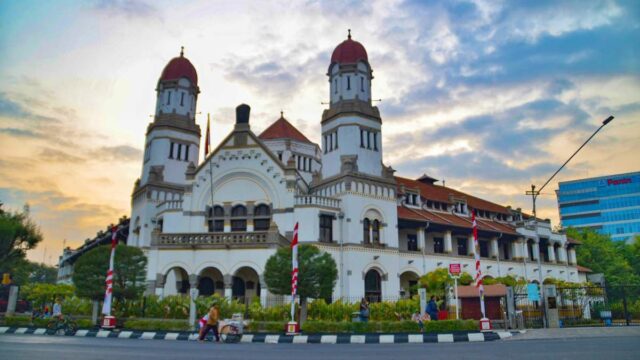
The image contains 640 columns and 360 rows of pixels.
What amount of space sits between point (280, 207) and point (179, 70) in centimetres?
1777

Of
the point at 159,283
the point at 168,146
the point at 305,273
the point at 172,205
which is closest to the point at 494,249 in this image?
the point at 305,273

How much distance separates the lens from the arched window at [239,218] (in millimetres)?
36844

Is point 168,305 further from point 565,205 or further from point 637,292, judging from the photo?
point 565,205

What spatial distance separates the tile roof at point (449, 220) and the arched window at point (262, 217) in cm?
1115

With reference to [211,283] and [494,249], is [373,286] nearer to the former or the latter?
[211,283]

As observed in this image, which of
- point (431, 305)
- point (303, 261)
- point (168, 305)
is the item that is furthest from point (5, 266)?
point (431, 305)

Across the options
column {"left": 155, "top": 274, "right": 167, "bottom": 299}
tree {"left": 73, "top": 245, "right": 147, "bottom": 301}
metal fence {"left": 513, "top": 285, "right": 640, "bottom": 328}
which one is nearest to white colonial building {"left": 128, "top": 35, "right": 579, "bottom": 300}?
column {"left": 155, "top": 274, "right": 167, "bottom": 299}

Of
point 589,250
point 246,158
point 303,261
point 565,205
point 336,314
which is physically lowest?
point 336,314

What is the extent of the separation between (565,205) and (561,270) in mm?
75039

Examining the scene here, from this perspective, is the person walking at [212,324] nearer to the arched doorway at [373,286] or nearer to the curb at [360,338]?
the curb at [360,338]

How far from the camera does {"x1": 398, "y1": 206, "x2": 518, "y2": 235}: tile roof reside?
4134cm

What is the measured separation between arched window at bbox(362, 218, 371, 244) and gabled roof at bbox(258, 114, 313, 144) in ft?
47.2

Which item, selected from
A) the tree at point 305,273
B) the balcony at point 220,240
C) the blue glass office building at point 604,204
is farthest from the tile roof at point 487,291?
the blue glass office building at point 604,204

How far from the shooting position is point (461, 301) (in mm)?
31766
